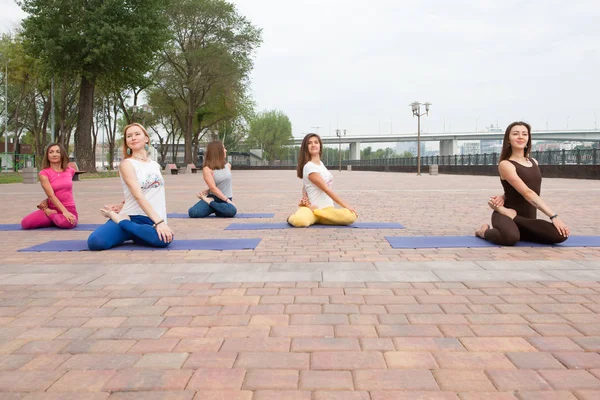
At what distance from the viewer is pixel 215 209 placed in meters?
9.78

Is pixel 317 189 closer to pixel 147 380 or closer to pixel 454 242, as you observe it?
pixel 454 242

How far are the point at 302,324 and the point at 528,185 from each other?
4.09 m

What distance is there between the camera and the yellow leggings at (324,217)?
8031 mm

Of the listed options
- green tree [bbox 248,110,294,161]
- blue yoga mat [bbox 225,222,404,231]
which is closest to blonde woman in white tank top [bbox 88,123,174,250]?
blue yoga mat [bbox 225,222,404,231]

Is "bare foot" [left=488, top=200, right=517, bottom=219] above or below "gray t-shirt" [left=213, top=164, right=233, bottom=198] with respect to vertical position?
below

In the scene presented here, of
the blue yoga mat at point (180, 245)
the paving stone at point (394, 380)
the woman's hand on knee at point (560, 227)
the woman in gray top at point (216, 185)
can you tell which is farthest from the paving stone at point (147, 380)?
the woman in gray top at point (216, 185)

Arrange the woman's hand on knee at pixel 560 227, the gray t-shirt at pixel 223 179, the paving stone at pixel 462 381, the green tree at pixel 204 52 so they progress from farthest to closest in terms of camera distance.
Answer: the green tree at pixel 204 52
the gray t-shirt at pixel 223 179
the woman's hand on knee at pixel 560 227
the paving stone at pixel 462 381

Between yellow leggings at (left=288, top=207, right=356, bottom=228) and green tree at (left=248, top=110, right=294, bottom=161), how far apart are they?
9133 cm

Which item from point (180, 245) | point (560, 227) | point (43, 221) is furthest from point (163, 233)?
point (560, 227)

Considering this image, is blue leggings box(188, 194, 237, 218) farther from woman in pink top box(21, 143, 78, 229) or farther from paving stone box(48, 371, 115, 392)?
paving stone box(48, 371, 115, 392)

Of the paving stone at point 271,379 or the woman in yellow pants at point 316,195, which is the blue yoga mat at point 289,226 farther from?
the paving stone at point 271,379

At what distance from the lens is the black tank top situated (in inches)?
243

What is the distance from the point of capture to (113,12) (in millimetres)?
27688

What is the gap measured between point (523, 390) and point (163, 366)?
5.54 feet
